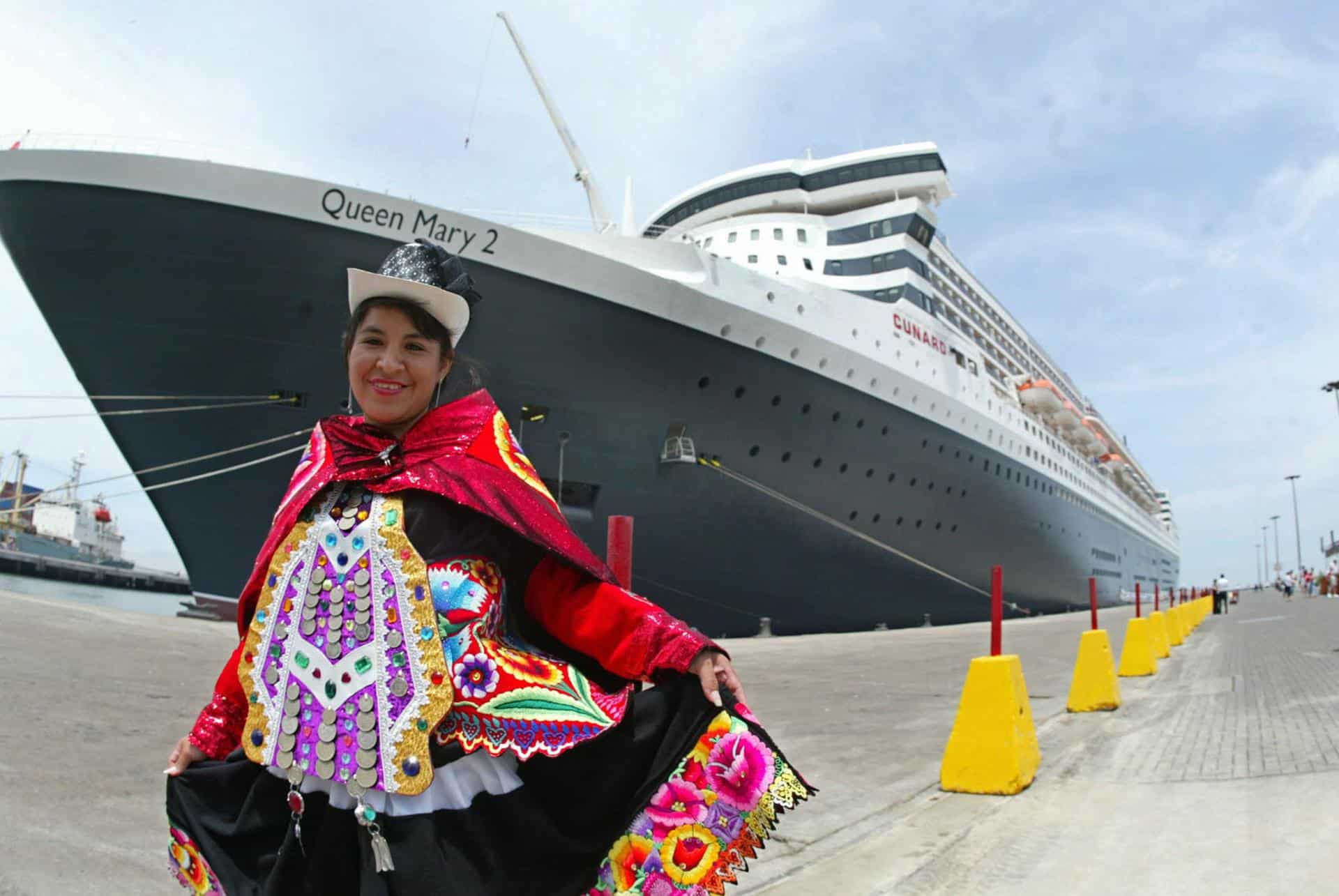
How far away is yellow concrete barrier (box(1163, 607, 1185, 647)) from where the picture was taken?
1301 cm

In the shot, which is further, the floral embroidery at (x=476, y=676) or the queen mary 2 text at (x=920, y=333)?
the queen mary 2 text at (x=920, y=333)

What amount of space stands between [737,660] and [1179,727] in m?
4.64

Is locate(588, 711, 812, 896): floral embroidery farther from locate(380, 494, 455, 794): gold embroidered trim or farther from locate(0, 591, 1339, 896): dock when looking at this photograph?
locate(0, 591, 1339, 896): dock

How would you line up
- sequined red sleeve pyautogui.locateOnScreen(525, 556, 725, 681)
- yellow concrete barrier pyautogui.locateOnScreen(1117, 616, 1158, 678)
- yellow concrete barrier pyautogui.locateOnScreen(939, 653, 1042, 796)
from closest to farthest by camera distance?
1. sequined red sleeve pyautogui.locateOnScreen(525, 556, 725, 681)
2. yellow concrete barrier pyautogui.locateOnScreen(939, 653, 1042, 796)
3. yellow concrete barrier pyautogui.locateOnScreen(1117, 616, 1158, 678)

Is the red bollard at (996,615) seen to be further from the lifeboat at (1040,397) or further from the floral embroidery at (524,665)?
the lifeboat at (1040,397)

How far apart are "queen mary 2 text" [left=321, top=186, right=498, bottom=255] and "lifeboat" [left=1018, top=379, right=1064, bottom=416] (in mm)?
19522

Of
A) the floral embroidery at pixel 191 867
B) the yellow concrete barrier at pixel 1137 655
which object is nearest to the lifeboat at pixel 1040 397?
the yellow concrete barrier at pixel 1137 655

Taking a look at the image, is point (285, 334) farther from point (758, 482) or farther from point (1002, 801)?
point (1002, 801)

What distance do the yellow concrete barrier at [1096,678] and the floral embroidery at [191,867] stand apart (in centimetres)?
600

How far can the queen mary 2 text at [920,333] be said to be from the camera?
51.3 ft

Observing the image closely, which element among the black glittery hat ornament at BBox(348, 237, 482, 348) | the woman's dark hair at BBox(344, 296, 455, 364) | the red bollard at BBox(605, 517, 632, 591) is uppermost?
the black glittery hat ornament at BBox(348, 237, 482, 348)

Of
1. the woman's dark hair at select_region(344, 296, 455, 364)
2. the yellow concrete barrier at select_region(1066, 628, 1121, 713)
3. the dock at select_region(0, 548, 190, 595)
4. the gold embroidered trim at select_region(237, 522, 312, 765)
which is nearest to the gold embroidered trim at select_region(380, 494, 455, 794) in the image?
the gold embroidered trim at select_region(237, 522, 312, 765)

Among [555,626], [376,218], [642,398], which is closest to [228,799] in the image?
[555,626]

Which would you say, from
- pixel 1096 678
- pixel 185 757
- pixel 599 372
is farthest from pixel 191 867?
pixel 599 372
